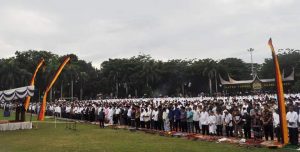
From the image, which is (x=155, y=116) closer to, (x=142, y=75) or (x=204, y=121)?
(x=204, y=121)

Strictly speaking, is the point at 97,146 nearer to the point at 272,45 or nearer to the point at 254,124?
the point at 254,124

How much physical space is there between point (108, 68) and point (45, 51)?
1905 cm

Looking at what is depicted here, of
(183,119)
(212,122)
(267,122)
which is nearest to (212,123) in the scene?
(212,122)

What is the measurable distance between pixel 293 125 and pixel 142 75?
183ft

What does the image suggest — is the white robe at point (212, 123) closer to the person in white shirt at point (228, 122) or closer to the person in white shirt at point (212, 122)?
the person in white shirt at point (212, 122)

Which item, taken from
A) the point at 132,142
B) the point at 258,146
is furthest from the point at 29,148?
the point at 258,146

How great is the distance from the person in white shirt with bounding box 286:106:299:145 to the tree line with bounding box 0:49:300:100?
52.2 meters

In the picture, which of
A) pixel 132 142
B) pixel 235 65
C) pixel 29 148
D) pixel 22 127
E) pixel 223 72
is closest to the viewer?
pixel 29 148

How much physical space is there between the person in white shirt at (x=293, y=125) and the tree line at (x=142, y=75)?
Answer: 5217 cm

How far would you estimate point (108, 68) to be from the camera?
7681 cm

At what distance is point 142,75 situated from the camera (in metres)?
69.4

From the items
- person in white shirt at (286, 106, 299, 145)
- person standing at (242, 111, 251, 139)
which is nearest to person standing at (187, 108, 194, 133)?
person standing at (242, 111, 251, 139)

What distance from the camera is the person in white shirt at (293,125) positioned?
14.1 m

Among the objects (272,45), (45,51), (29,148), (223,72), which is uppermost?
(45,51)
